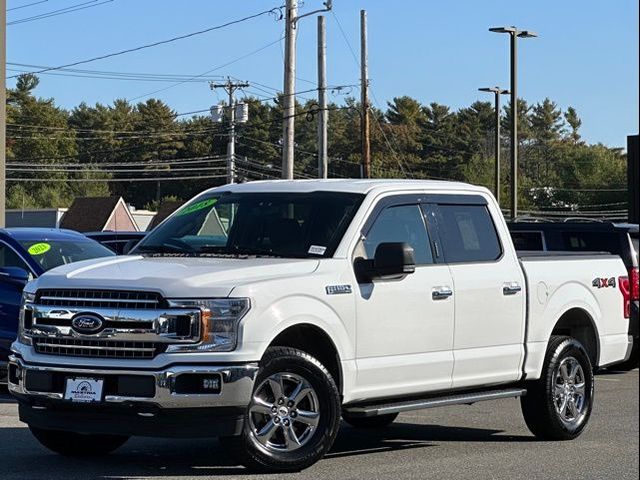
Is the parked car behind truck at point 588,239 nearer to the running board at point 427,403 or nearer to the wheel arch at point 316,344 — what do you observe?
the running board at point 427,403

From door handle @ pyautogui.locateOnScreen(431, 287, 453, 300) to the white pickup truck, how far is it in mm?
14

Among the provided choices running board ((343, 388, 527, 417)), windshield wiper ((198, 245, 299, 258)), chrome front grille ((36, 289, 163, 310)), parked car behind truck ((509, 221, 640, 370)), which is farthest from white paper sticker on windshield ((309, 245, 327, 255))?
parked car behind truck ((509, 221, 640, 370))

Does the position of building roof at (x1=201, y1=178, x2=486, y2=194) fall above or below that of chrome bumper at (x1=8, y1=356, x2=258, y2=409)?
above

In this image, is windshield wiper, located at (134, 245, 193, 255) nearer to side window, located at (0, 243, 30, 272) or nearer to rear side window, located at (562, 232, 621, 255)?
side window, located at (0, 243, 30, 272)

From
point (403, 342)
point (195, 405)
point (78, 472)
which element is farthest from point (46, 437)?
point (403, 342)

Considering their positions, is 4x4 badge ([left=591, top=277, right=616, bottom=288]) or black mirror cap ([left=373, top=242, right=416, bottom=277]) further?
4x4 badge ([left=591, top=277, right=616, bottom=288])

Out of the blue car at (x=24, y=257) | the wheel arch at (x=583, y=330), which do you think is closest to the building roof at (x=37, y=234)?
the blue car at (x=24, y=257)

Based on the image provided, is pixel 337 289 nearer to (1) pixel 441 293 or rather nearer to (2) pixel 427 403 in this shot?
(1) pixel 441 293

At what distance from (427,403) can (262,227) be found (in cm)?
177

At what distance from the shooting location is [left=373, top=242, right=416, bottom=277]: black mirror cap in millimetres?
9070

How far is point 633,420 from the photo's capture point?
12.1 metres

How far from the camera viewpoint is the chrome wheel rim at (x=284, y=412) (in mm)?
8547

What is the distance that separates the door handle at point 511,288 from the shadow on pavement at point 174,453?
1.33m

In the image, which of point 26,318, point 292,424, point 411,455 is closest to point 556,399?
point 411,455
